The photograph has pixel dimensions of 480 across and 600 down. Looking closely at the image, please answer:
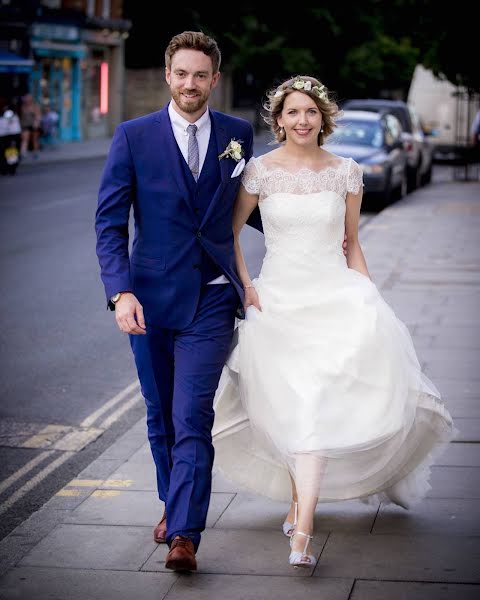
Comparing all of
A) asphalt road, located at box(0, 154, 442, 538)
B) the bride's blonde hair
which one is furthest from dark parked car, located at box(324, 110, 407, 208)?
the bride's blonde hair

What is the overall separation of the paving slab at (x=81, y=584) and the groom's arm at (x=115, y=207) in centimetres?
110

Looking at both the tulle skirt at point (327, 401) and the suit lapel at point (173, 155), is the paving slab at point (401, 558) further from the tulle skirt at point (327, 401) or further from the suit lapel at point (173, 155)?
the suit lapel at point (173, 155)

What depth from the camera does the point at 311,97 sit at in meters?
5.07

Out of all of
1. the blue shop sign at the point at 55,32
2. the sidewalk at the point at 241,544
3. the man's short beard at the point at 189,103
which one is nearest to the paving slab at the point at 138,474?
the sidewalk at the point at 241,544

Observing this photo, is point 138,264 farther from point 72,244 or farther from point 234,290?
point 72,244

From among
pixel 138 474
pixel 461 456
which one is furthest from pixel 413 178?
pixel 138 474

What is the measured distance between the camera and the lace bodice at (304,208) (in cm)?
511

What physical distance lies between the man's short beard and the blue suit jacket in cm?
10

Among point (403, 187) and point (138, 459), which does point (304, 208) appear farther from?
point (403, 187)

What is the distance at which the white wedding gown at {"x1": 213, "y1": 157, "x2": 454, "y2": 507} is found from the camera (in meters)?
4.81

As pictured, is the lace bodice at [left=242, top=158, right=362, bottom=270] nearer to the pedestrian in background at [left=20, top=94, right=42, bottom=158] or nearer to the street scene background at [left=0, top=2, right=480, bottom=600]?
the street scene background at [left=0, top=2, right=480, bottom=600]

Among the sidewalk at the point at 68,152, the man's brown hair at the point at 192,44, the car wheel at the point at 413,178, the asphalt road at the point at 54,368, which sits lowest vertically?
the sidewalk at the point at 68,152

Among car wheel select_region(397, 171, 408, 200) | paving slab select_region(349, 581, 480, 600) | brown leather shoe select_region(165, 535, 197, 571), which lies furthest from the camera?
car wheel select_region(397, 171, 408, 200)

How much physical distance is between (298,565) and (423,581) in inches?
19.3
